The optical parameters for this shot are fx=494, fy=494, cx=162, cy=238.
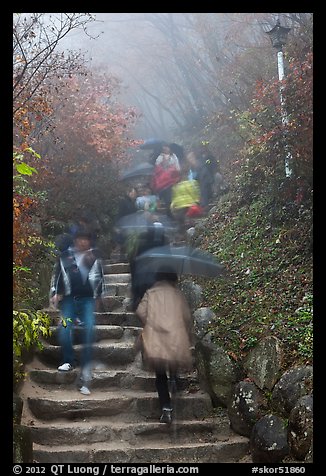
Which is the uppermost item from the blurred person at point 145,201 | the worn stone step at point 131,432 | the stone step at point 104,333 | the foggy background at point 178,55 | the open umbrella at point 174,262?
the foggy background at point 178,55

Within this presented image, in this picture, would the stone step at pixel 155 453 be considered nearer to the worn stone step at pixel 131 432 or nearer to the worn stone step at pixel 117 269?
the worn stone step at pixel 131 432

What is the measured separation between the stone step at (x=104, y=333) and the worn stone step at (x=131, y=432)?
170 centimetres

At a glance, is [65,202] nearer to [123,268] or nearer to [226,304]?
[123,268]

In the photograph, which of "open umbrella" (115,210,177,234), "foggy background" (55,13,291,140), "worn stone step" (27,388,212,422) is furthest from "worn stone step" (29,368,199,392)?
"foggy background" (55,13,291,140)

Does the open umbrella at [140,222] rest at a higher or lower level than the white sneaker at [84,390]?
higher

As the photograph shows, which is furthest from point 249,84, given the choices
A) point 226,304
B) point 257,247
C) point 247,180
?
point 226,304

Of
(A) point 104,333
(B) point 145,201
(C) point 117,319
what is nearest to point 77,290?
(A) point 104,333

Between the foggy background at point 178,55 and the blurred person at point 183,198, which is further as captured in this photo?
the foggy background at point 178,55

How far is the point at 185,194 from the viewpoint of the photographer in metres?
10.6

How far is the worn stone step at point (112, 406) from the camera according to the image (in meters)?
6.41

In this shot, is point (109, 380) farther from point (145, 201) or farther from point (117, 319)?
point (145, 201)

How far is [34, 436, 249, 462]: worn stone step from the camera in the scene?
5.85 meters

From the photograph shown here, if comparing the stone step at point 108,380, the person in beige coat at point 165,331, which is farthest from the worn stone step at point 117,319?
the person in beige coat at point 165,331
